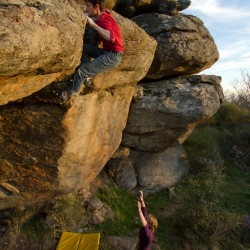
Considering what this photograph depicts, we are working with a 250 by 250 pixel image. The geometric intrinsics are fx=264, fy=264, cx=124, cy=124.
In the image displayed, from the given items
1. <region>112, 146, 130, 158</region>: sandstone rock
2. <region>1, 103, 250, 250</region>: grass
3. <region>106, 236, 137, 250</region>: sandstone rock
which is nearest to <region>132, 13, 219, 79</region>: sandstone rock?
<region>112, 146, 130, 158</region>: sandstone rock

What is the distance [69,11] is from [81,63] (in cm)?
92

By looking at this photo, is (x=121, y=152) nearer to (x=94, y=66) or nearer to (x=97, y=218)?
(x=97, y=218)

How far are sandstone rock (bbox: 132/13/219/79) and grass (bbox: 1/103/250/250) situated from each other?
3734mm

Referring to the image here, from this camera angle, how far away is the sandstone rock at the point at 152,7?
→ 6480 mm

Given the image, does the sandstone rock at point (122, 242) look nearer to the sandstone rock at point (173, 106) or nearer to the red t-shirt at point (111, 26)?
the sandstone rock at point (173, 106)

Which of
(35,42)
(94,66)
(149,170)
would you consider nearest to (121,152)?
(149,170)

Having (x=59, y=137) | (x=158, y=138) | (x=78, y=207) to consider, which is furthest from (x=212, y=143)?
(x=59, y=137)

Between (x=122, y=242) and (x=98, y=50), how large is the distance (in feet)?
14.4

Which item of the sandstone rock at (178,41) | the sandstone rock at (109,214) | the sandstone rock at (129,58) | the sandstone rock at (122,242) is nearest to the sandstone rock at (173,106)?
the sandstone rock at (178,41)

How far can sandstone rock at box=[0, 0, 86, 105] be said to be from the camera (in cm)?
261

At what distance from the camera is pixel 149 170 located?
8.33 meters

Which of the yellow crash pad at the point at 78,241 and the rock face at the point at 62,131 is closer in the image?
the rock face at the point at 62,131

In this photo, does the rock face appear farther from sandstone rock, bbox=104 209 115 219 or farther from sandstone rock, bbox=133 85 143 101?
sandstone rock, bbox=104 209 115 219

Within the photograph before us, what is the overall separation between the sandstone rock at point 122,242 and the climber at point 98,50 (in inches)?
146
